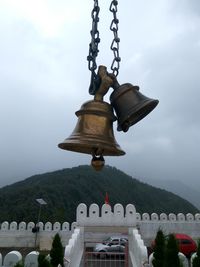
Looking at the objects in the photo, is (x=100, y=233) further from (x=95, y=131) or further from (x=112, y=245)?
(x=95, y=131)

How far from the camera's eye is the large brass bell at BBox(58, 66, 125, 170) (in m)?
3.26

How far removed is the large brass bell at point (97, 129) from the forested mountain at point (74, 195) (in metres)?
29.7

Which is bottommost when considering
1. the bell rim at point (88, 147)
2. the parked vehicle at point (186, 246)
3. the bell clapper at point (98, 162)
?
the parked vehicle at point (186, 246)

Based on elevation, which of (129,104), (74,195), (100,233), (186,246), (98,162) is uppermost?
(74,195)

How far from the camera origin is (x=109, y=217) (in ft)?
48.3

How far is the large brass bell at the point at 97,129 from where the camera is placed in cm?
326

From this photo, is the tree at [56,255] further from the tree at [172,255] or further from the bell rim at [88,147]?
the bell rim at [88,147]

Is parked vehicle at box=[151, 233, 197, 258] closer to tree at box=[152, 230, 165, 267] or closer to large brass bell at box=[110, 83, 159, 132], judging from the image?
tree at box=[152, 230, 165, 267]

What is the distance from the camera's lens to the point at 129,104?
3.42 meters

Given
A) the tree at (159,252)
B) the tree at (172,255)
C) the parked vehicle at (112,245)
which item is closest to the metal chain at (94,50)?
the tree at (172,255)

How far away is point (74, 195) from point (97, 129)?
135 ft

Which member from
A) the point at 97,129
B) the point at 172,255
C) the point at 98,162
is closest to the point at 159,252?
the point at 172,255

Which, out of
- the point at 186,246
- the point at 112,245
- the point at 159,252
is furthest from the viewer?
the point at 112,245

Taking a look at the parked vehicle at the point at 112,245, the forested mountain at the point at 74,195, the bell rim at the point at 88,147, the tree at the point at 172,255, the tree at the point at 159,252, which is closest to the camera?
the bell rim at the point at 88,147
